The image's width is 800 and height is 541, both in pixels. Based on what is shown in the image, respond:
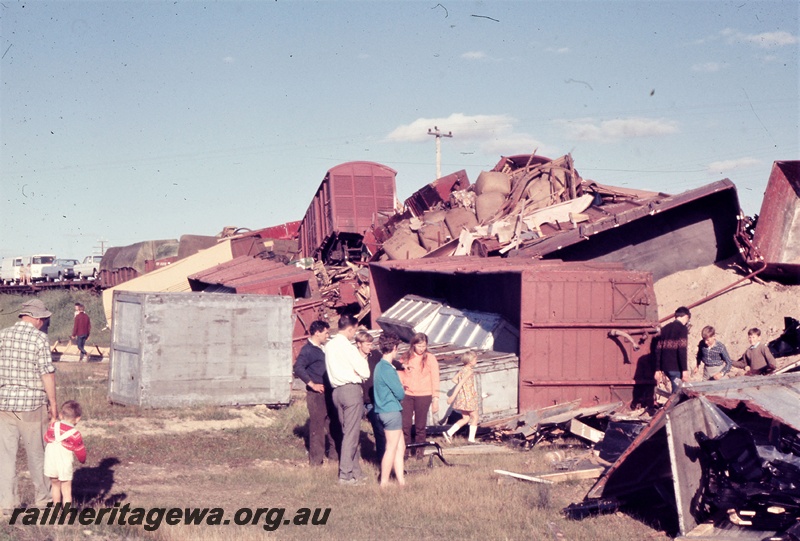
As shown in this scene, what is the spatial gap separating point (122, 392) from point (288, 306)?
3157 mm

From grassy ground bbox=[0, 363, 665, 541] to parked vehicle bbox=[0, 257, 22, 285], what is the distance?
144 feet

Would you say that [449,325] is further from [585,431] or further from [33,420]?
[33,420]

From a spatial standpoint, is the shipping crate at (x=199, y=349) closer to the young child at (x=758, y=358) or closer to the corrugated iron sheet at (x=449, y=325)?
the corrugated iron sheet at (x=449, y=325)

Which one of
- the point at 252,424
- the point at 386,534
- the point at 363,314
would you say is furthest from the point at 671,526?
the point at 363,314

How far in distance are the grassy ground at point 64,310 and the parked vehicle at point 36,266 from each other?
477 cm

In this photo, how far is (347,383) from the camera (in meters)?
9.49

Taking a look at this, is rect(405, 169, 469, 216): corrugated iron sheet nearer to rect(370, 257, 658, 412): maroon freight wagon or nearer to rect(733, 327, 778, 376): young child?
rect(370, 257, 658, 412): maroon freight wagon

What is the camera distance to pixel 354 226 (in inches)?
1147

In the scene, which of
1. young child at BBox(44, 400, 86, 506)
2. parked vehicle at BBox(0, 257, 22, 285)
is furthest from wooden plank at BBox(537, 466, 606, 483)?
parked vehicle at BBox(0, 257, 22, 285)

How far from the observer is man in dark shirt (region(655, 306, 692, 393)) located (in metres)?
12.3

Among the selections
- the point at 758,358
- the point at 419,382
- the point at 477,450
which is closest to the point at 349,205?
the point at 477,450

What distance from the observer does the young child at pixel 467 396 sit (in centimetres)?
1189

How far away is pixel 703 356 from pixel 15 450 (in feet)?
31.3

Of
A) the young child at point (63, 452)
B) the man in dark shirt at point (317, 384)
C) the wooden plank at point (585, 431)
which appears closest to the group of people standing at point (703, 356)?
the wooden plank at point (585, 431)
